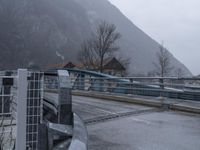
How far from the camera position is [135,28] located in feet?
649

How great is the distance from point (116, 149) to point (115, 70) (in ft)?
163

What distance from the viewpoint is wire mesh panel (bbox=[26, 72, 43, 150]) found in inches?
147

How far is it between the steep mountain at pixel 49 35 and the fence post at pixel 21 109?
9653 cm

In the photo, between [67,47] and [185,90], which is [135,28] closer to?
[67,47]

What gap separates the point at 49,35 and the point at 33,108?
5546 inches

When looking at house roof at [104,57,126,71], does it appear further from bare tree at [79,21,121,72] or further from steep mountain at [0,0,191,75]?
steep mountain at [0,0,191,75]

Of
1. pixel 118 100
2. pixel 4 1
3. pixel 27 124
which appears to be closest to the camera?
pixel 27 124

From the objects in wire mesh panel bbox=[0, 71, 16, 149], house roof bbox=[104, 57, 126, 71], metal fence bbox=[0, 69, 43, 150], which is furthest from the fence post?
house roof bbox=[104, 57, 126, 71]

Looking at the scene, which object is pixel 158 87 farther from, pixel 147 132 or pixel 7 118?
pixel 7 118

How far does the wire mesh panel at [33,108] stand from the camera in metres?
3.73

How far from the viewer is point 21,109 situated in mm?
3475

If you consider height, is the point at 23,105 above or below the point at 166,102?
above

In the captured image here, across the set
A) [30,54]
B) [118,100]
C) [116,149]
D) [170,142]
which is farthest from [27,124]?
[30,54]

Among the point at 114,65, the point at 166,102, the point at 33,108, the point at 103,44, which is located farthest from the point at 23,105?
the point at 114,65
